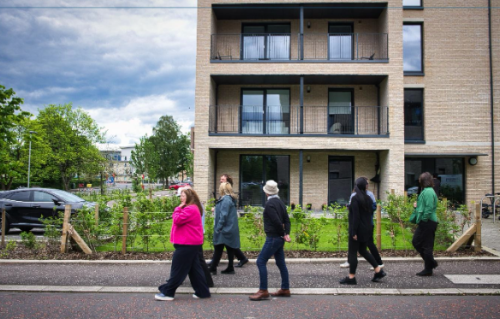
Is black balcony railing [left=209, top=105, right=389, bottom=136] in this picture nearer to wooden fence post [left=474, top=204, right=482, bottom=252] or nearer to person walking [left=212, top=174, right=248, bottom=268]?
wooden fence post [left=474, top=204, right=482, bottom=252]

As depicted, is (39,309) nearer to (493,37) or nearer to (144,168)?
(493,37)

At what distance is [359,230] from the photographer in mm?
6426

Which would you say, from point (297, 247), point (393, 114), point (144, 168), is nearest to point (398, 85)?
point (393, 114)

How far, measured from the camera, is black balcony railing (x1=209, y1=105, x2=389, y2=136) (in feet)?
57.4

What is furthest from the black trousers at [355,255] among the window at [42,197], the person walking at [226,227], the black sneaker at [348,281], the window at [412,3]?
the window at [412,3]

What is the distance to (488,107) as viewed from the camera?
17125mm

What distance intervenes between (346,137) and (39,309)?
43.3 feet

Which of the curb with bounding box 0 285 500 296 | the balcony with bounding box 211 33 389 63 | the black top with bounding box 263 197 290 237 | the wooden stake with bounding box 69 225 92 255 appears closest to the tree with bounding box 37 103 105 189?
the balcony with bounding box 211 33 389 63

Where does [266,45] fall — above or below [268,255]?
above

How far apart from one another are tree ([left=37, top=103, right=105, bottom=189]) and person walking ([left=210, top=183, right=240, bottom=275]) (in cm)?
3360

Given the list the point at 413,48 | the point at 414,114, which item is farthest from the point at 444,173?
the point at 413,48

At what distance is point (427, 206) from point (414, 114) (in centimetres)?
1181

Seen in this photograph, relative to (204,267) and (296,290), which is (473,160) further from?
(204,267)

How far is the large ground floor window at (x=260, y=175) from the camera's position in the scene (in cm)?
1784
